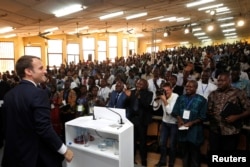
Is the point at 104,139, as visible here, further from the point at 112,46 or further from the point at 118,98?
the point at 112,46

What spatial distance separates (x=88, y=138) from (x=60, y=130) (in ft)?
6.41

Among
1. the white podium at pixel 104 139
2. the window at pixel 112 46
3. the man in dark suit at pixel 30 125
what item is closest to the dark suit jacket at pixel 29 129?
the man in dark suit at pixel 30 125

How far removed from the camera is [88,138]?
10.6 ft

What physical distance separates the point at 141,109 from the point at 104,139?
3.56 feet

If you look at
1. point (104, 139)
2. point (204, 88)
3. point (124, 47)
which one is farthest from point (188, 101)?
point (124, 47)

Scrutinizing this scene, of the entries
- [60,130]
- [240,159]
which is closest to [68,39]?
[60,130]

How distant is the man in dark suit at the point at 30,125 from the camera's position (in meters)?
1.90

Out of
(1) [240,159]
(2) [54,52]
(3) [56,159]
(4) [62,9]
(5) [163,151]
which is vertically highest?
(4) [62,9]

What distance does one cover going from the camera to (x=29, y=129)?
1.94 meters

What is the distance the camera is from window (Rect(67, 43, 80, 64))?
18.2 m

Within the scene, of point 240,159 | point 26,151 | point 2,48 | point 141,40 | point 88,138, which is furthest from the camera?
point 141,40

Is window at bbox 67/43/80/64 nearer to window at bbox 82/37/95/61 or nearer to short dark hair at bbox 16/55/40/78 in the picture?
window at bbox 82/37/95/61

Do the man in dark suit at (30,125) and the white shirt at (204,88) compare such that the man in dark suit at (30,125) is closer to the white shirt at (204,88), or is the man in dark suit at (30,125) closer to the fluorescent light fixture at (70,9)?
the white shirt at (204,88)

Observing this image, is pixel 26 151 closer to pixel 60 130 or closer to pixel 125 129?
pixel 125 129
